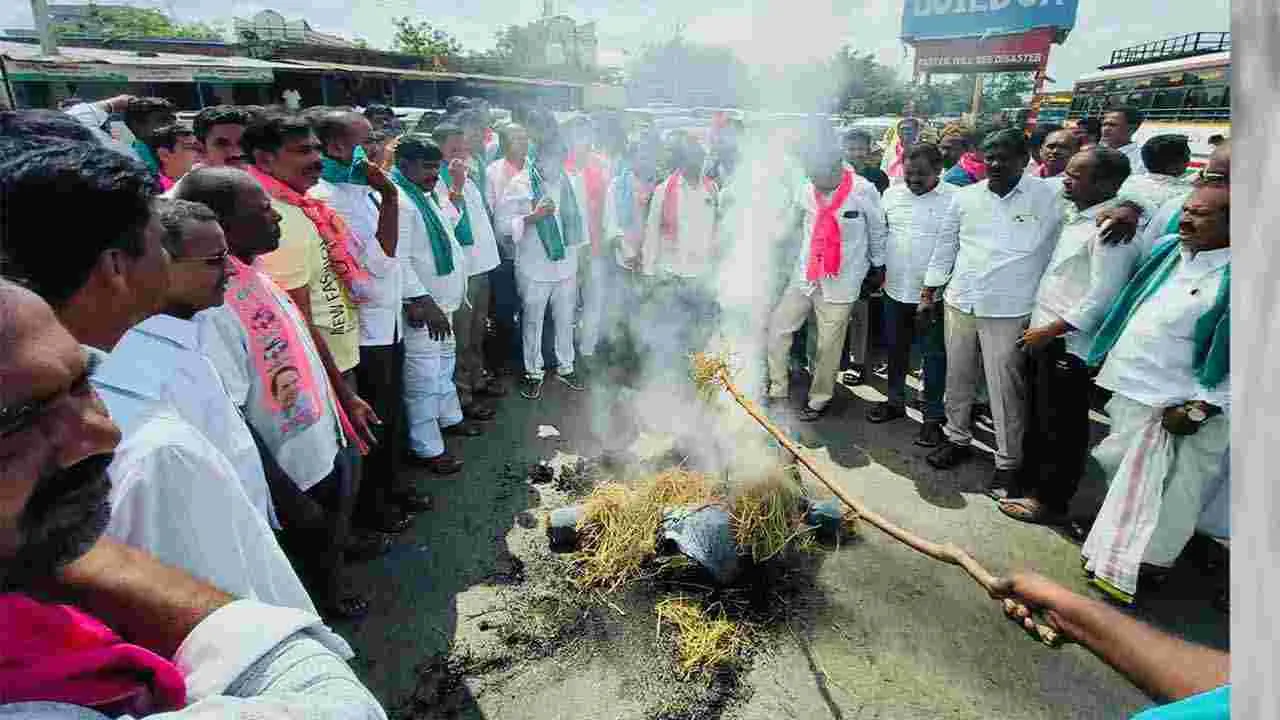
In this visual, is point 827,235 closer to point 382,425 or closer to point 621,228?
point 621,228

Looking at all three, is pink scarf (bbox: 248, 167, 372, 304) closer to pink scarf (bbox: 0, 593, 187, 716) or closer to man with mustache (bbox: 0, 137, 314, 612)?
man with mustache (bbox: 0, 137, 314, 612)

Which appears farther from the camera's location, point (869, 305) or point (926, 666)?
point (869, 305)

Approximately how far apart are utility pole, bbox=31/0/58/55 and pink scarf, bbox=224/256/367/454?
12.9 metres

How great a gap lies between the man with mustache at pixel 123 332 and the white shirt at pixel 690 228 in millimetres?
5500

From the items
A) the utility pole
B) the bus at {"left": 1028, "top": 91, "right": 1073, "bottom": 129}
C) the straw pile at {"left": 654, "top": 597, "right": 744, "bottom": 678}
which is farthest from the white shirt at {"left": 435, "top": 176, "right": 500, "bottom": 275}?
the bus at {"left": 1028, "top": 91, "right": 1073, "bottom": 129}

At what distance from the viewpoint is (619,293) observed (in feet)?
25.3

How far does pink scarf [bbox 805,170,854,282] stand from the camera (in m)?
5.60

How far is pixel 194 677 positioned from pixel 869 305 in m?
6.86

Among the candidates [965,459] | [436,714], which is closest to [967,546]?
[965,459]

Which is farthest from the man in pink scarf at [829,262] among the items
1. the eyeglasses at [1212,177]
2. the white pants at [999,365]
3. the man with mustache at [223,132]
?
the man with mustache at [223,132]

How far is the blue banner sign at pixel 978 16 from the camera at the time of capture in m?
12.1

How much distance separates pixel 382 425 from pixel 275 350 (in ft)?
5.77

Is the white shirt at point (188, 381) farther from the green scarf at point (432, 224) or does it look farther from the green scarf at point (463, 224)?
the green scarf at point (463, 224)

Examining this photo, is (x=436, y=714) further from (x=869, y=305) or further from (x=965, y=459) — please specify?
(x=869, y=305)
